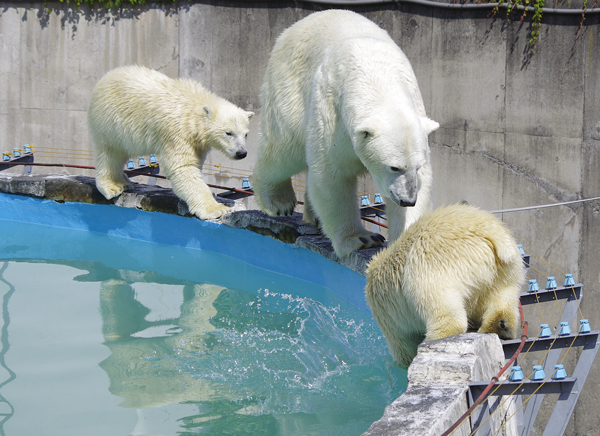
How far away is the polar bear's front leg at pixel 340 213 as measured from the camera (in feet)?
11.4

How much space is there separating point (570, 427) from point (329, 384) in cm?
563

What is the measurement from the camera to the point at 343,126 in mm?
3207

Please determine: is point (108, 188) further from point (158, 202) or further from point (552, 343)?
point (552, 343)

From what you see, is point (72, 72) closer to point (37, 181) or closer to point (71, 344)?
point (37, 181)

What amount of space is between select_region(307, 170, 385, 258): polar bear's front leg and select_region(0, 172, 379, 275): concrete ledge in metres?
0.16

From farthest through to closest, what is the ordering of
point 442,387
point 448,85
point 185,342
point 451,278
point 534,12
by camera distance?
point 448,85 < point 534,12 < point 185,342 < point 451,278 < point 442,387

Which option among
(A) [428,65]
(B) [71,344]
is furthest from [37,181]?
(A) [428,65]

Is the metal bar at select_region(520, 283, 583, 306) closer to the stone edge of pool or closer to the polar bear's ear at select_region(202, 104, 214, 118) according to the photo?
the stone edge of pool

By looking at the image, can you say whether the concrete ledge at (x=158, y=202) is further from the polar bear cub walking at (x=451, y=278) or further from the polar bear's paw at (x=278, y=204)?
the polar bear cub walking at (x=451, y=278)

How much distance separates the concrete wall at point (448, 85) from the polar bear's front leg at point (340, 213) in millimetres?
3165

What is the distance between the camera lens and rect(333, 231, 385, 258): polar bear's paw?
3518 millimetres

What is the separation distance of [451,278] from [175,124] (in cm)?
303

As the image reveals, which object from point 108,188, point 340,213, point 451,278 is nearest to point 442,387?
point 451,278

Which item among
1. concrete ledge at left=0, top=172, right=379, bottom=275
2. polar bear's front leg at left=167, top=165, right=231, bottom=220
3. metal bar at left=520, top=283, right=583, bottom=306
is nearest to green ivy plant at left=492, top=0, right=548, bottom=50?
concrete ledge at left=0, top=172, right=379, bottom=275
